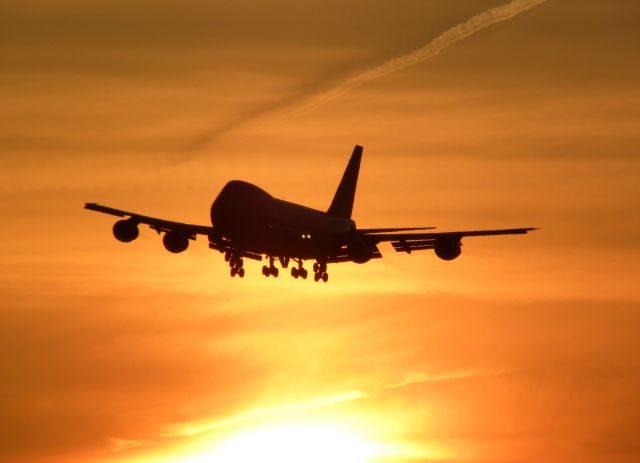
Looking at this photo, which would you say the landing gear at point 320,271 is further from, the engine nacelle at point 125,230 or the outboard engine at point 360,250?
the engine nacelle at point 125,230

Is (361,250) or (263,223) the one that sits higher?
(263,223)

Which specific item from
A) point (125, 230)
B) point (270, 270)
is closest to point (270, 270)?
point (270, 270)

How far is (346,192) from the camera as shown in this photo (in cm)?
16212

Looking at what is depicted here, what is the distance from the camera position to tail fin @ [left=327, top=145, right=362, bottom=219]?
522 ft

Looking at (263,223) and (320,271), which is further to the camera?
(320,271)

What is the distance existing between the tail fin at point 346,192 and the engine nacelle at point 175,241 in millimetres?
26374

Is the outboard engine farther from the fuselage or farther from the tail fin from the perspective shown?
the tail fin

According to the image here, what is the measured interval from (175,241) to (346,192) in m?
31.5

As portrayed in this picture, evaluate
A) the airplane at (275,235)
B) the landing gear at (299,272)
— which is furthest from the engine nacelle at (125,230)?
the landing gear at (299,272)

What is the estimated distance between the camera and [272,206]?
433ft

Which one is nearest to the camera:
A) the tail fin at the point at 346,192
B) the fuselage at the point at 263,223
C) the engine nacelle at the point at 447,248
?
the fuselage at the point at 263,223

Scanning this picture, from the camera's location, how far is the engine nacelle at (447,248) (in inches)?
5325

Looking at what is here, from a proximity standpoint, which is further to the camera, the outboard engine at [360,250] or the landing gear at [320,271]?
the landing gear at [320,271]

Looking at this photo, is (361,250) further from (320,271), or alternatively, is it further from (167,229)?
(167,229)
